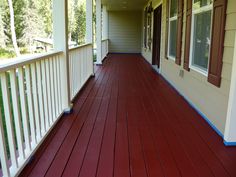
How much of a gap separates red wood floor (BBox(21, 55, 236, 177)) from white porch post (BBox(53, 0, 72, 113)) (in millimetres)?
339

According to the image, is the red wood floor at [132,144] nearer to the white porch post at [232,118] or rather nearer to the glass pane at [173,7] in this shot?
the white porch post at [232,118]

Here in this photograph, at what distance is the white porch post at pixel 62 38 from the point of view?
355 cm

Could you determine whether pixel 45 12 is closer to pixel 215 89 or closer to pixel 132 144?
pixel 215 89

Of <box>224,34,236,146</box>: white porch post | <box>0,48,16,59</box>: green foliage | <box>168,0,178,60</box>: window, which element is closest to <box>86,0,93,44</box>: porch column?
<box>0,48,16,59</box>: green foliage

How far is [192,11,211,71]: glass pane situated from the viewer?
12.1ft

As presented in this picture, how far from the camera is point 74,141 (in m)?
2.89

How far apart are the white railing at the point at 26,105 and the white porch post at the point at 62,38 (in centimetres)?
8

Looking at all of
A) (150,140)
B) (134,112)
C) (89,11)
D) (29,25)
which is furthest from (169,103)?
(29,25)

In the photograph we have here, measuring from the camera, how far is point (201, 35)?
4004mm

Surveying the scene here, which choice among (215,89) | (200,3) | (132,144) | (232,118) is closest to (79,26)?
(200,3)

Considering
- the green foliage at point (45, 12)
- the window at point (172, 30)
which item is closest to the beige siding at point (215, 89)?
the window at point (172, 30)

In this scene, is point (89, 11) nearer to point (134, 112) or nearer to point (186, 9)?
point (186, 9)

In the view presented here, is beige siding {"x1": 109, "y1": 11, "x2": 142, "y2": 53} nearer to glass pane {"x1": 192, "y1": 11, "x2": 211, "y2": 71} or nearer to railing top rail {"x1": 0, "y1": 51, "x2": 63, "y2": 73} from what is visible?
glass pane {"x1": 192, "y1": 11, "x2": 211, "y2": 71}

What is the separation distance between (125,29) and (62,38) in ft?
41.4
